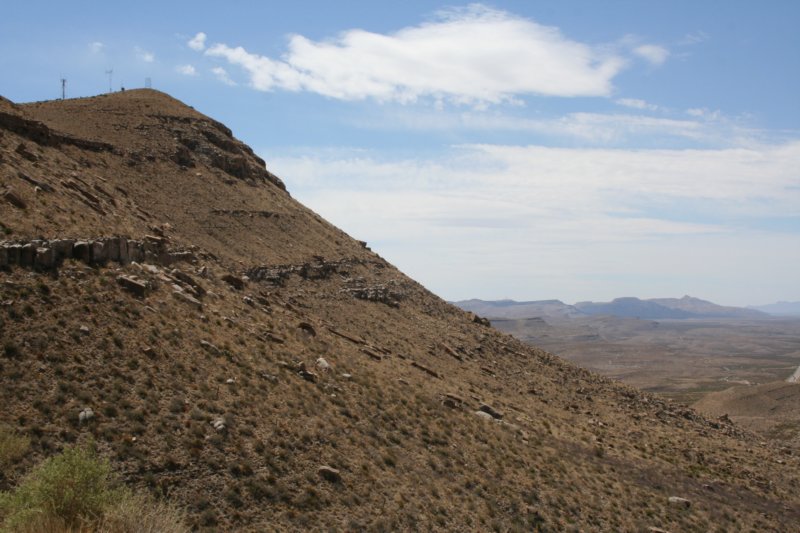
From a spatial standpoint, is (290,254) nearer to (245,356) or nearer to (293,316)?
(293,316)

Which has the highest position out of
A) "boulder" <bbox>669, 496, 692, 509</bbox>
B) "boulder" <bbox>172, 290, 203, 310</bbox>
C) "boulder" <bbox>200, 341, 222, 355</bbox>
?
"boulder" <bbox>172, 290, 203, 310</bbox>

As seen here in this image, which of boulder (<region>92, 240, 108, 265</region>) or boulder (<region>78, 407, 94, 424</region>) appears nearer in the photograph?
boulder (<region>78, 407, 94, 424</region>)

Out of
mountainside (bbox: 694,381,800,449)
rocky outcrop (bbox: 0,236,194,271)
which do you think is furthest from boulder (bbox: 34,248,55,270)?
mountainside (bbox: 694,381,800,449)

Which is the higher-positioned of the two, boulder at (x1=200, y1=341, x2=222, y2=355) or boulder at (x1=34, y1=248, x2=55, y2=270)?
boulder at (x1=34, y1=248, x2=55, y2=270)

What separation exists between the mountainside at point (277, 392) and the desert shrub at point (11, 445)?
221 millimetres

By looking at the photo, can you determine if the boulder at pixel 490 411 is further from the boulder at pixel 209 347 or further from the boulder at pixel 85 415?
the boulder at pixel 85 415

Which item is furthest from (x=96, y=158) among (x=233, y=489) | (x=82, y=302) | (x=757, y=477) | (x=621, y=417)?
(x=757, y=477)

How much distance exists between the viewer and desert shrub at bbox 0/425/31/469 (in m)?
14.7

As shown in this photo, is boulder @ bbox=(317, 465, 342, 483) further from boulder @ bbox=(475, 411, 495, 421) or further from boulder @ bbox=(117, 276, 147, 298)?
boulder @ bbox=(475, 411, 495, 421)

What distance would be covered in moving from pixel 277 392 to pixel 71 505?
10560 mm

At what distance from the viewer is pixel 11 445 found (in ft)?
49.0

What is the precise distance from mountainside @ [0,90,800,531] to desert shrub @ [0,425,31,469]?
0.73 feet

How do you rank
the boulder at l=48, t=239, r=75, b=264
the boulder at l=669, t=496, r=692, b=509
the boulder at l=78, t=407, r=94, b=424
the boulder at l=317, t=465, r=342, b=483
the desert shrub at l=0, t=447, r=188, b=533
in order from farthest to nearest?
the boulder at l=669, t=496, r=692, b=509 → the boulder at l=48, t=239, r=75, b=264 → the boulder at l=317, t=465, r=342, b=483 → the boulder at l=78, t=407, r=94, b=424 → the desert shrub at l=0, t=447, r=188, b=533

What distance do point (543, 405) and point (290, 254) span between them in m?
20.9
